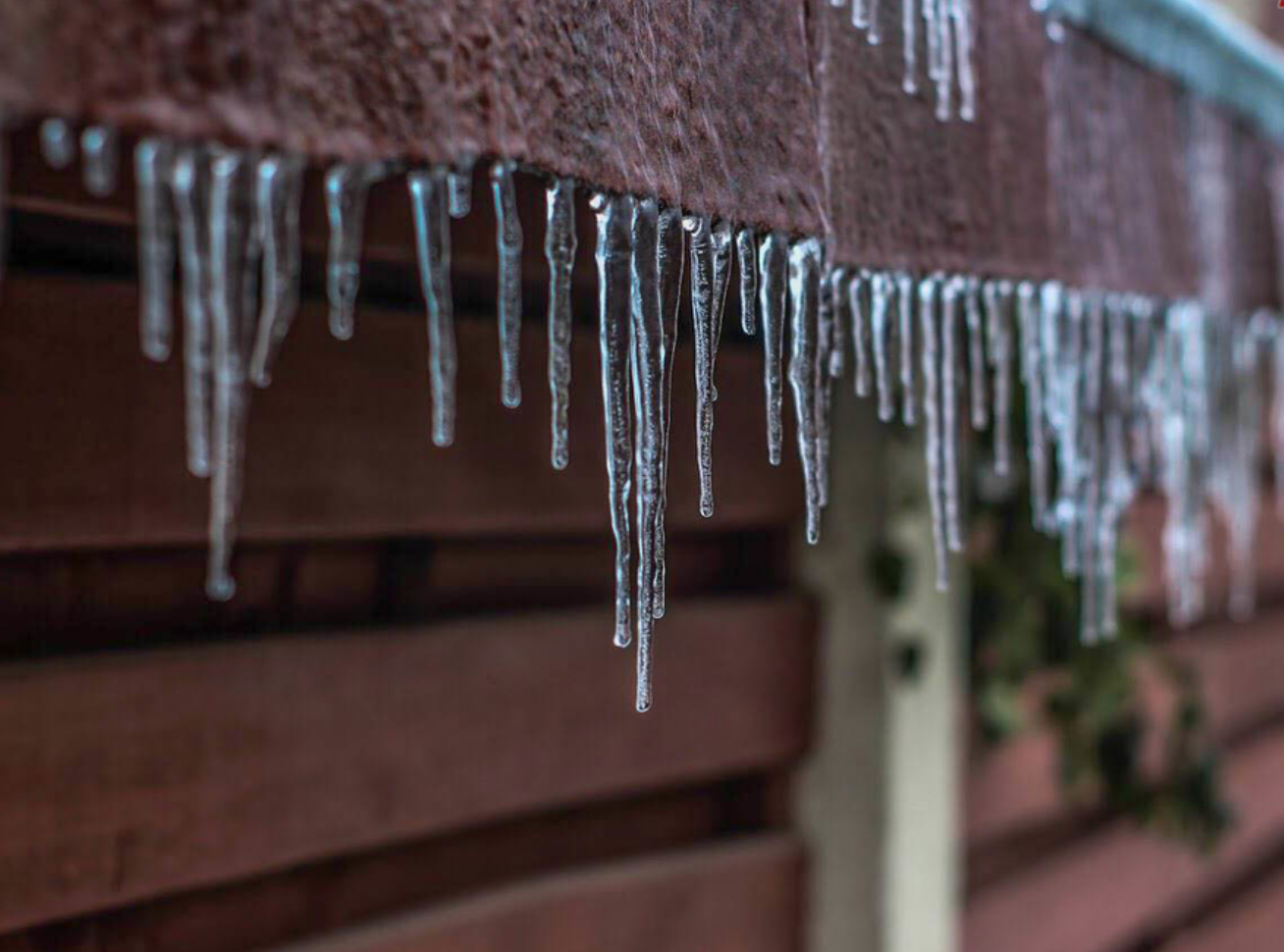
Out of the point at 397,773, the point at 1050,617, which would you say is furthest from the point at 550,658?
the point at 1050,617

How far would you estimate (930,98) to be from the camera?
3.14 feet

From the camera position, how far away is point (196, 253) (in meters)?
0.53

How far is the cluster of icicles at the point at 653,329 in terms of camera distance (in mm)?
539

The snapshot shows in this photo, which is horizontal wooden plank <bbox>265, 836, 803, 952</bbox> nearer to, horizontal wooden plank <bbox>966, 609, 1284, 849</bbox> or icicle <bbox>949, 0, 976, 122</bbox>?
horizontal wooden plank <bbox>966, 609, 1284, 849</bbox>

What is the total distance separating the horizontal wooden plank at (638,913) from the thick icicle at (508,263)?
0.68 meters

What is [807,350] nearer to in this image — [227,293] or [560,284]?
[560,284]

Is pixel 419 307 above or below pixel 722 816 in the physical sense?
above

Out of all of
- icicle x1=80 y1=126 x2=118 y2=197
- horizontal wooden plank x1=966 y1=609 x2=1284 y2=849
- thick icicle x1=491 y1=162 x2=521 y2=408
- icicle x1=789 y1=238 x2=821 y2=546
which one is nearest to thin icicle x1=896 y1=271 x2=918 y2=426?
icicle x1=789 y1=238 x2=821 y2=546

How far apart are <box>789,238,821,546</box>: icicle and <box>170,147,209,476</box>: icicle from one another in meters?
0.40

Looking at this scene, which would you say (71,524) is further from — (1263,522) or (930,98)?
(1263,522)

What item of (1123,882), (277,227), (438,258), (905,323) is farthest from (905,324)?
(1123,882)

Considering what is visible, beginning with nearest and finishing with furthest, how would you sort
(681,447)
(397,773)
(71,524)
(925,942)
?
(71,524), (397,773), (681,447), (925,942)

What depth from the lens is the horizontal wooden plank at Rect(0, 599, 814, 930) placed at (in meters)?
0.93

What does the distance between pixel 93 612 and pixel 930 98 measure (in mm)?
778
